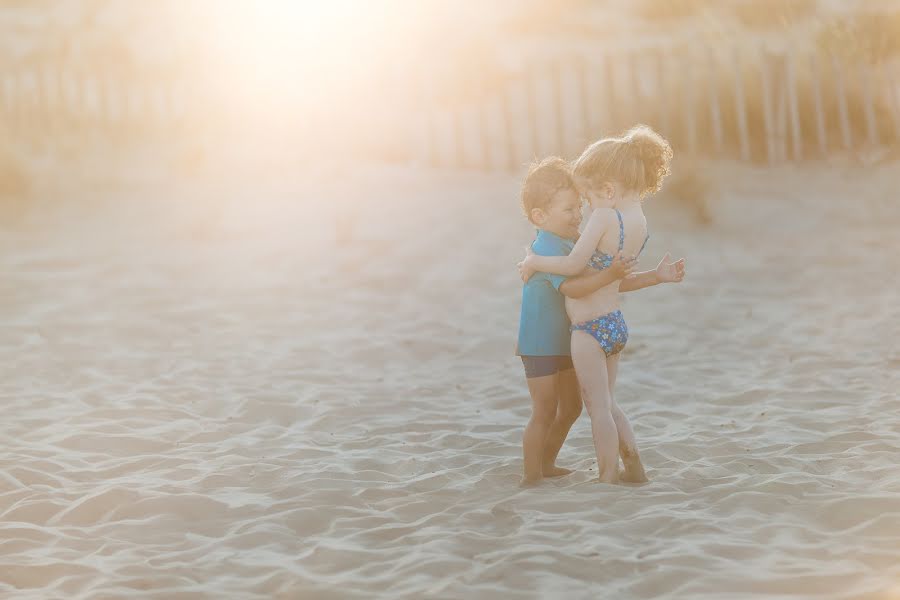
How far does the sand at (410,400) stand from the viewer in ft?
13.4

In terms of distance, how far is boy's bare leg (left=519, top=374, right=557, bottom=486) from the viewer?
4754 millimetres

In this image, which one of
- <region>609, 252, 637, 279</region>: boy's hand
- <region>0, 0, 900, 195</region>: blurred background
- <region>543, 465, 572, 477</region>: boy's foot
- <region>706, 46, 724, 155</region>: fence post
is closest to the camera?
<region>609, 252, 637, 279</region>: boy's hand

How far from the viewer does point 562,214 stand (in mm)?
4688

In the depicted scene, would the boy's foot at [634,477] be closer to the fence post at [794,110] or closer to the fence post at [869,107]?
the fence post at [794,110]

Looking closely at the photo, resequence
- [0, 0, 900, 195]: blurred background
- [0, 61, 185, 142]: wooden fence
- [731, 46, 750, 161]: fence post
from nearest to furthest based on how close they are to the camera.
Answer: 1. [731, 46, 750, 161]: fence post
2. [0, 0, 900, 195]: blurred background
3. [0, 61, 185, 142]: wooden fence

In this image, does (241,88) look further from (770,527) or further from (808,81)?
(770,527)

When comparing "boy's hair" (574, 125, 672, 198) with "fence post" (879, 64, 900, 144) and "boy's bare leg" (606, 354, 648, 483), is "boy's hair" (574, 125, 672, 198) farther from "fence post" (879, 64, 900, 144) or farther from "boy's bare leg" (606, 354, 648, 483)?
"fence post" (879, 64, 900, 144)

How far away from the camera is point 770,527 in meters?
4.27

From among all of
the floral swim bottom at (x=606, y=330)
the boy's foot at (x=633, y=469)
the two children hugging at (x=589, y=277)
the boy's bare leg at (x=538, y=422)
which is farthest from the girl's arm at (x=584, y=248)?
the boy's foot at (x=633, y=469)

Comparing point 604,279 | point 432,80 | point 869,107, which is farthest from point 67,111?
point 604,279

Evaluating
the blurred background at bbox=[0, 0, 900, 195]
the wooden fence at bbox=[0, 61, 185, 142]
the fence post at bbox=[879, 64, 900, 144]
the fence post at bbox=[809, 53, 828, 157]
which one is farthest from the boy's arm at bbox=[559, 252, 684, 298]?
the wooden fence at bbox=[0, 61, 185, 142]

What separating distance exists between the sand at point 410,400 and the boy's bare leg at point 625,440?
0.09 m

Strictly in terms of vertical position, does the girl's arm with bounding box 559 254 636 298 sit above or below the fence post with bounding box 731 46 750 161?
below

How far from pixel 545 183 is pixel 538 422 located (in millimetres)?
995
